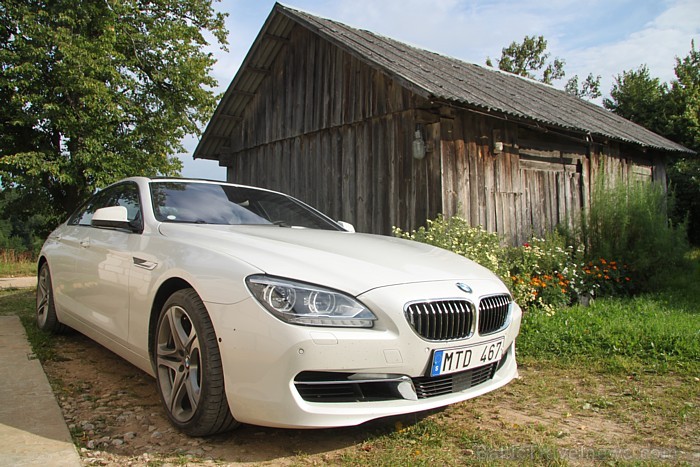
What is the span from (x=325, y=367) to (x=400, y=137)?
6.32 meters

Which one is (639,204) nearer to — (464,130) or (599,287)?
(599,287)

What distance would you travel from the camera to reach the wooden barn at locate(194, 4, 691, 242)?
7656 mm

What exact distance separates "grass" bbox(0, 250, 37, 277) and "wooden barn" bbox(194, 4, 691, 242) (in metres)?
6.71

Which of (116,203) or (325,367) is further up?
(116,203)

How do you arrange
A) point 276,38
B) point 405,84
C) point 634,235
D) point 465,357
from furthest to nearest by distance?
point 276,38 < point 634,235 < point 405,84 < point 465,357

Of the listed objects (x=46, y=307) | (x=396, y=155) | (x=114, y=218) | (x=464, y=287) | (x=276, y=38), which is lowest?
(x=46, y=307)

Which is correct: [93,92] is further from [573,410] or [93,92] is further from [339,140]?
[573,410]

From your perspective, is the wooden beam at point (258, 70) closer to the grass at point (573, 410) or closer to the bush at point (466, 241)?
the bush at point (466, 241)

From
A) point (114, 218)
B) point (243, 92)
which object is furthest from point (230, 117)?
point (114, 218)

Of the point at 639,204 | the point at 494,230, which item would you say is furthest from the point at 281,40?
the point at 639,204

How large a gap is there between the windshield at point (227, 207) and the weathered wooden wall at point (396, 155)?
12.2ft

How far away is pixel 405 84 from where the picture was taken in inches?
273

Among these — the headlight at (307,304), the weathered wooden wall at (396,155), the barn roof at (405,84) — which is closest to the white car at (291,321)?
the headlight at (307,304)

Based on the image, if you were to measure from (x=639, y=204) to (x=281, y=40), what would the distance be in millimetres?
7381
